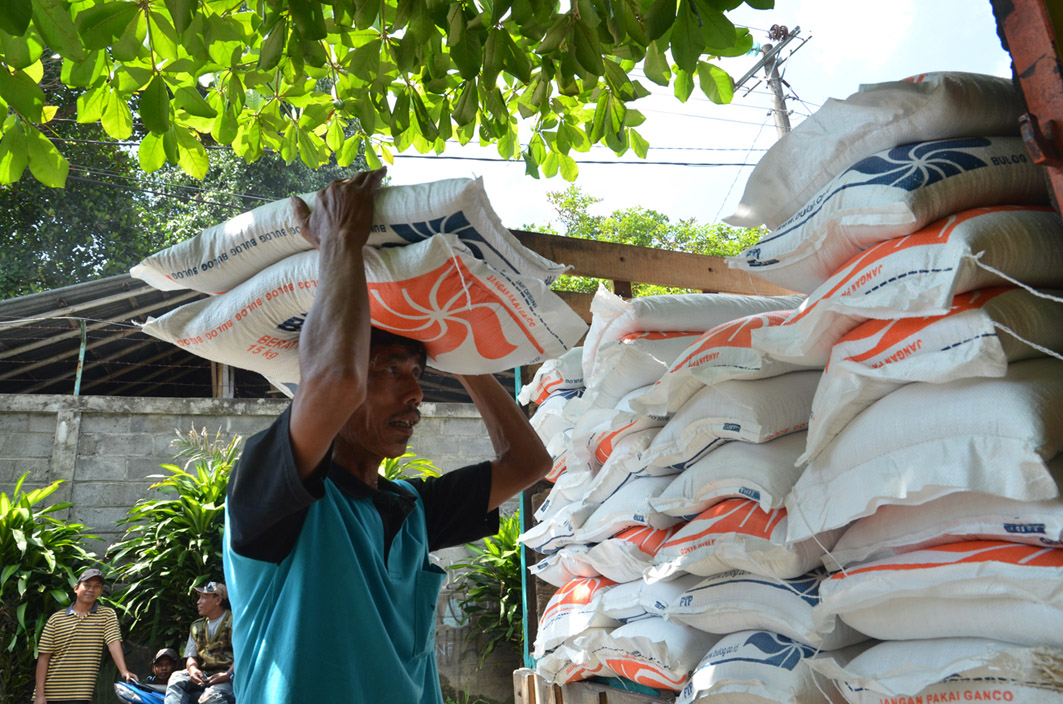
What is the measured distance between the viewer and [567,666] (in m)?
2.52

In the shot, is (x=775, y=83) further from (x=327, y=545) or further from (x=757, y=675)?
(x=327, y=545)

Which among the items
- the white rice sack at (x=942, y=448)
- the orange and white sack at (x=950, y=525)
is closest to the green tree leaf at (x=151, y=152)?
the white rice sack at (x=942, y=448)

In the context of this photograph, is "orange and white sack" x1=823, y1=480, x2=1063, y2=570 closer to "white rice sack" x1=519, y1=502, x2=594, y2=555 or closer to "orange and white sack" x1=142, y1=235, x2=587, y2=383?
"orange and white sack" x1=142, y1=235, x2=587, y2=383

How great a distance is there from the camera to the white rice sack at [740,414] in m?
1.91

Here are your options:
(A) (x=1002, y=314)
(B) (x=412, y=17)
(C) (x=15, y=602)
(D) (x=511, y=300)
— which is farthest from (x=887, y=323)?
(C) (x=15, y=602)

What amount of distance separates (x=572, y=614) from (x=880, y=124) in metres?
1.70

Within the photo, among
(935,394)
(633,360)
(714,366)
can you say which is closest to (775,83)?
(633,360)

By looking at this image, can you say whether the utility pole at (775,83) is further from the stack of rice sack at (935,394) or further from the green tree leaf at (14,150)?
the green tree leaf at (14,150)

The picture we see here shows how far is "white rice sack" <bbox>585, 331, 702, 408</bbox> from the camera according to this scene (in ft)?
7.92

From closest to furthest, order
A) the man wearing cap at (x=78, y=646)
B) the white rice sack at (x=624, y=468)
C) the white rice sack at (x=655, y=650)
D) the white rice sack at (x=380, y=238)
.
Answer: the white rice sack at (x=380, y=238), the white rice sack at (x=655, y=650), the white rice sack at (x=624, y=468), the man wearing cap at (x=78, y=646)

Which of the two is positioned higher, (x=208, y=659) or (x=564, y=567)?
(x=564, y=567)

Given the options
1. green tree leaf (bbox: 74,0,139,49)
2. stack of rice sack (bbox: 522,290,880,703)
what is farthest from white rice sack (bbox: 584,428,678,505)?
green tree leaf (bbox: 74,0,139,49)

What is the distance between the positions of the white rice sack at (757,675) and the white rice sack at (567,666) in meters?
0.55

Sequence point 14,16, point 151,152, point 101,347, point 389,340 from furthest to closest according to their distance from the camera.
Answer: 1. point 101,347
2. point 389,340
3. point 151,152
4. point 14,16
